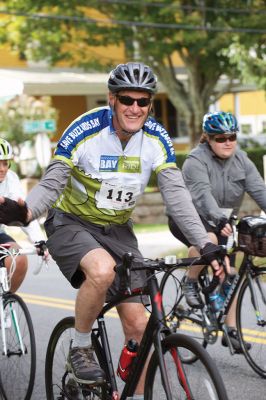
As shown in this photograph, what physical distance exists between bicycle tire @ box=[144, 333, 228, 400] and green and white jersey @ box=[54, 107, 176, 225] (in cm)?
105

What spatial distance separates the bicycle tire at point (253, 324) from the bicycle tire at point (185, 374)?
228 centimetres

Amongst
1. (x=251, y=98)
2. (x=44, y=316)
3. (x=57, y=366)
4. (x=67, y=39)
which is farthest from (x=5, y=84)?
(x=251, y=98)

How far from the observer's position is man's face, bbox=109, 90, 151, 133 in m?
4.51

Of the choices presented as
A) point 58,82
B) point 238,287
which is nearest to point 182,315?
point 238,287

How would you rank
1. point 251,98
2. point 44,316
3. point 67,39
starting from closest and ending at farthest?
point 44,316 < point 67,39 < point 251,98

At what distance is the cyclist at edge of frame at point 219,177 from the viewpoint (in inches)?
258

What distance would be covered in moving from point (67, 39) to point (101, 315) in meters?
18.0

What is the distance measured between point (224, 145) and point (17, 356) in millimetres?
2247

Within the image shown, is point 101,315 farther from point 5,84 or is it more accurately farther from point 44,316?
point 5,84

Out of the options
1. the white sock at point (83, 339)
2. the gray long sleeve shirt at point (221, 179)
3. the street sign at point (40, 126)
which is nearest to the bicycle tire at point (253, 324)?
the gray long sleeve shirt at point (221, 179)

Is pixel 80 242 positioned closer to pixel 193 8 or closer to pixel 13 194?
pixel 13 194

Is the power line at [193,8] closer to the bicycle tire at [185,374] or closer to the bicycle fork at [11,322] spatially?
the bicycle fork at [11,322]

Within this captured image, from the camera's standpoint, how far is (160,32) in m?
20.9

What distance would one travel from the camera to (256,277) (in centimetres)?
619
